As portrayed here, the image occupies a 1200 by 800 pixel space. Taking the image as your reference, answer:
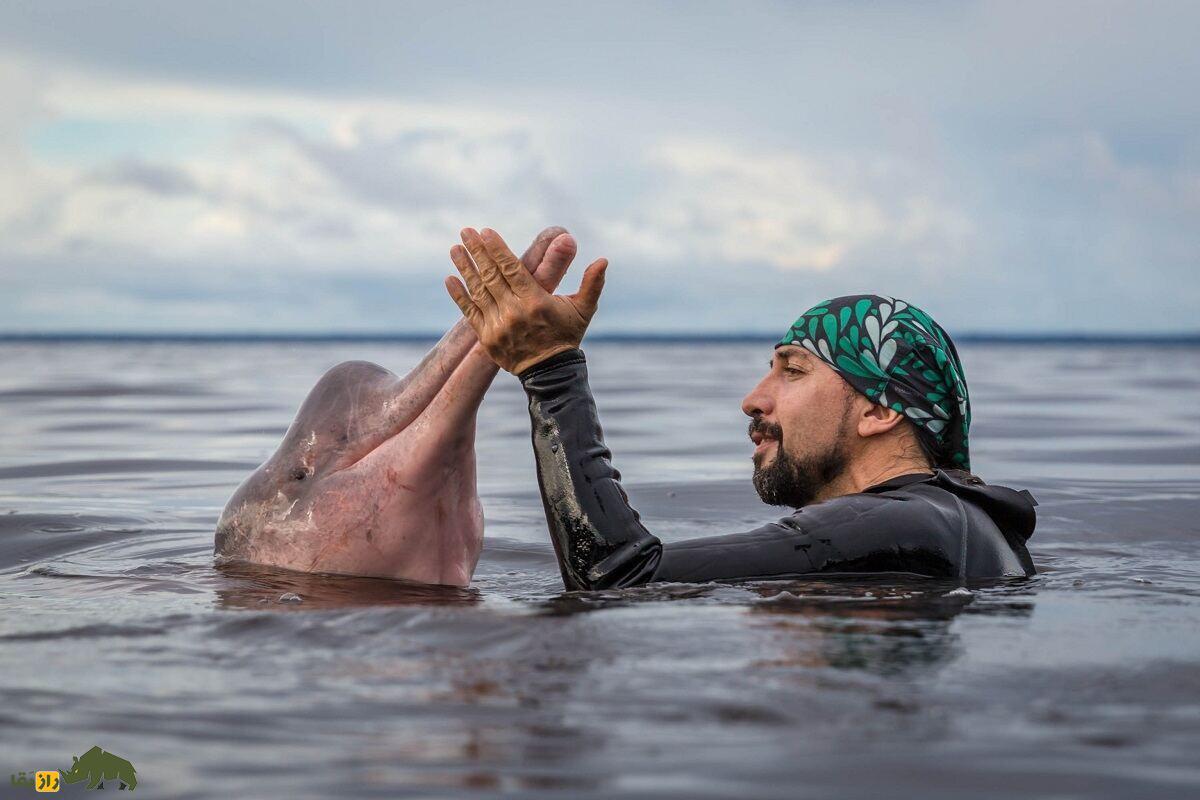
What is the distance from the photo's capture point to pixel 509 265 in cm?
514

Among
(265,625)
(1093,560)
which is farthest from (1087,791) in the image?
(1093,560)

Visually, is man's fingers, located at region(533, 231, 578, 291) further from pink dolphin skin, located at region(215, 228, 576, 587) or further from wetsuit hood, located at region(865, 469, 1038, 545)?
wetsuit hood, located at region(865, 469, 1038, 545)

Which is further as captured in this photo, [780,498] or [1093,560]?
[1093,560]

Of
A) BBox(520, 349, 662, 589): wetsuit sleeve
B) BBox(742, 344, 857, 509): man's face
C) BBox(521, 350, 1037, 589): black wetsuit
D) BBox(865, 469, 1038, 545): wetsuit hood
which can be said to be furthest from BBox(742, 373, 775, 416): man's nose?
BBox(520, 349, 662, 589): wetsuit sleeve

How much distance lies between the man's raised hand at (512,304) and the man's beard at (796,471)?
43.1 inches

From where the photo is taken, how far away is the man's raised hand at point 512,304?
515cm

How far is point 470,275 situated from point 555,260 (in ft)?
1.04

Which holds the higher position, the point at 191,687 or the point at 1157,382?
the point at 1157,382

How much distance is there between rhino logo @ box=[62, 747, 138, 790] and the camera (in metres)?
3.01

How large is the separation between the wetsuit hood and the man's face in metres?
0.29

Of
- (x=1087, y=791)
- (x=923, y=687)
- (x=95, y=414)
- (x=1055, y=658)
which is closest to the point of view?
(x=1087, y=791)

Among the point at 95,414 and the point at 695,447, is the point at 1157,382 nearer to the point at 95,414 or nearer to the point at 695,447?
the point at 695,447

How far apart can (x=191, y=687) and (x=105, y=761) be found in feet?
2.03

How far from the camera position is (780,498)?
5.98 m
